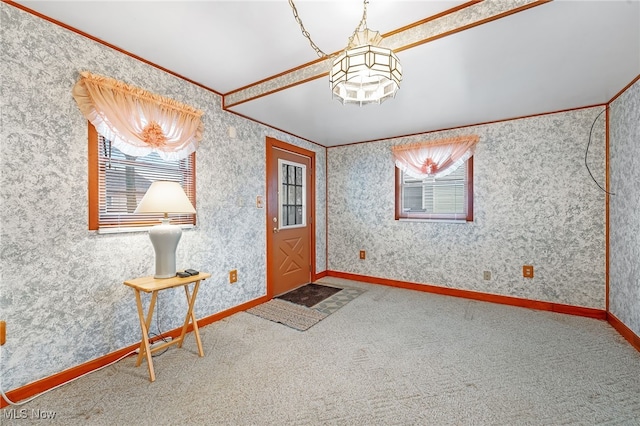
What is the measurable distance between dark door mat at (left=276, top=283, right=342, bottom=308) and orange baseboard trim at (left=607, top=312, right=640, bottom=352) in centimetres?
276

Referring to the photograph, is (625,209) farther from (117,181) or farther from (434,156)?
(117,181)

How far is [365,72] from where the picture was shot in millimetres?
1317

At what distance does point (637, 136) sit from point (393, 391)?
2781mm

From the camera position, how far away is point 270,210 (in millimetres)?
3428

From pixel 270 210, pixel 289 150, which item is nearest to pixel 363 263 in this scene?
pixel 270 210

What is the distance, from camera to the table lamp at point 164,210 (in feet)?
6.06

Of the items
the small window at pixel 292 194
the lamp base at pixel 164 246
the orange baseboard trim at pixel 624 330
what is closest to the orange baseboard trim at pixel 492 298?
the orange baseboard trim at pixel 624 330

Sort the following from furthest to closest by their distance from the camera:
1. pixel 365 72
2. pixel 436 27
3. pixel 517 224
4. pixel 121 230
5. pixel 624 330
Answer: pixel 517 224, pixel 624 330, pixel 121 230, pixel 436 27, pixel 365 72

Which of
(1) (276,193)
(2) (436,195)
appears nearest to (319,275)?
(1) (276,193)

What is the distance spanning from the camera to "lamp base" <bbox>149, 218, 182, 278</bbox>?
6.35 feet

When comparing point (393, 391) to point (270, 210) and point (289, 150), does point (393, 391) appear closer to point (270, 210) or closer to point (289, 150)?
point (270, 210)

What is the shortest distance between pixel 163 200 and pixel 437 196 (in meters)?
3.26

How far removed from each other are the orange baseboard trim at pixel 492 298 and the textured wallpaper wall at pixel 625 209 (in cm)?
22

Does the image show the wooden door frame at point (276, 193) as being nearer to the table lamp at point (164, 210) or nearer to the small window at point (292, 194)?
the small window at point (292, 194)
